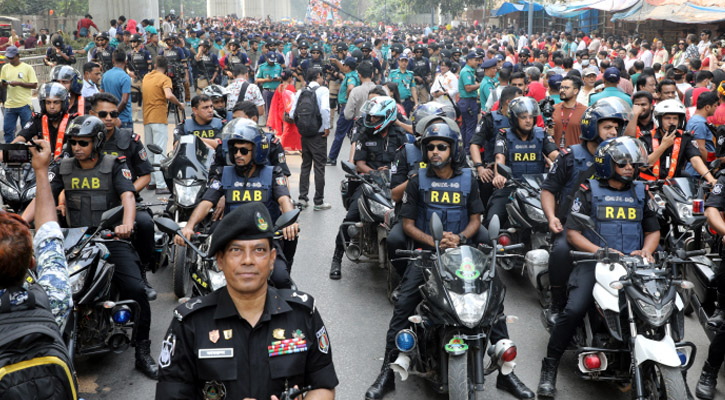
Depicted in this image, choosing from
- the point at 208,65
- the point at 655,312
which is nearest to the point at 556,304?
the point at 655,312

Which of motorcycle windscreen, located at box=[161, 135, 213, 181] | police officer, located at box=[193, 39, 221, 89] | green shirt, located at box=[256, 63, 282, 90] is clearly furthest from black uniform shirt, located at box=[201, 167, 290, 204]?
police officer, located at box=[193, 39, 221, 89]

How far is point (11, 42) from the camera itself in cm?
2827

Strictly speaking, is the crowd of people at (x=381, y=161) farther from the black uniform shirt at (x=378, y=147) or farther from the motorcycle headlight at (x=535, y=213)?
the motorcycle headlight at (x=535, y=213)

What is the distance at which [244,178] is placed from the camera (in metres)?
6.32

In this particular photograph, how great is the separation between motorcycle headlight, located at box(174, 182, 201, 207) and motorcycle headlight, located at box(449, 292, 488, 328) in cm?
409

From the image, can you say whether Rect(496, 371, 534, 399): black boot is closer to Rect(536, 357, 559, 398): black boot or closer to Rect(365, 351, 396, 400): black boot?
Rect(536, 357, 559, 398): black boot

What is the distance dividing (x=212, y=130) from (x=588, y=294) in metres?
5.34

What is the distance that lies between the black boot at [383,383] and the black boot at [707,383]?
2230 millimetres

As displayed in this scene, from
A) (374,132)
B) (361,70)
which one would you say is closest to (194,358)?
(374,132)

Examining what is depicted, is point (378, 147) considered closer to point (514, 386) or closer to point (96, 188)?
point (96, 188)

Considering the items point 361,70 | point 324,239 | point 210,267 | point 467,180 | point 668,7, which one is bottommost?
point 324,239

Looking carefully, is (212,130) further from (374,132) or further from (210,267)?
(210,267)

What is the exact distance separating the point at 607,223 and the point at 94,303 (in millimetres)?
3799

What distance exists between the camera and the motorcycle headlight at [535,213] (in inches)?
302
